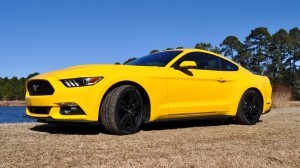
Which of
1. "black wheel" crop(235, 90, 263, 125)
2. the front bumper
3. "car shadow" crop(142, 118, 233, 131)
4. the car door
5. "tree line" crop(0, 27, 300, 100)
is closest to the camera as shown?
the front bumper

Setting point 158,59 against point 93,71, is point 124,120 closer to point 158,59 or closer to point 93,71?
point 93,71

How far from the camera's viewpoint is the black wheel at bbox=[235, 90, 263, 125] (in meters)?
7.83

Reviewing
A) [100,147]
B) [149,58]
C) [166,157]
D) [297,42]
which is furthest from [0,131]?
[297,42]

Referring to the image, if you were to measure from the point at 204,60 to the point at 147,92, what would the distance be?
5.68ft

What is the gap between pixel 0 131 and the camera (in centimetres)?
632

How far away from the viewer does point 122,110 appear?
5.96 meters

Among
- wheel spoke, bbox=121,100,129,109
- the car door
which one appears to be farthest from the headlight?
the car door

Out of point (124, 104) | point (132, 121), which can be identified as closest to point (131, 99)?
point (124, 104)

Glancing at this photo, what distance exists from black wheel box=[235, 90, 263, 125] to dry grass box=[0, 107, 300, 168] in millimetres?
1272

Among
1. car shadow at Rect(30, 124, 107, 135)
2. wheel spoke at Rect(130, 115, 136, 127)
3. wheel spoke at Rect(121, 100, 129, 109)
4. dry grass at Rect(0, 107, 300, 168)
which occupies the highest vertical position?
wheel spoke at Rect(121, 100, 129, 109)

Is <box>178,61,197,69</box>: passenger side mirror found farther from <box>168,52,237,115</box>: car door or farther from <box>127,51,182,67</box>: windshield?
<box>127,51,182,67</box>: windshield

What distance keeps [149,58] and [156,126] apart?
47.9 inches

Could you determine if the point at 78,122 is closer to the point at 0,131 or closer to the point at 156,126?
the point at 0,131

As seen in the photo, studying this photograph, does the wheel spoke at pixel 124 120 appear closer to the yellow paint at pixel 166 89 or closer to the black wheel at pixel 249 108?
the yellow paint at pixel 166 89
